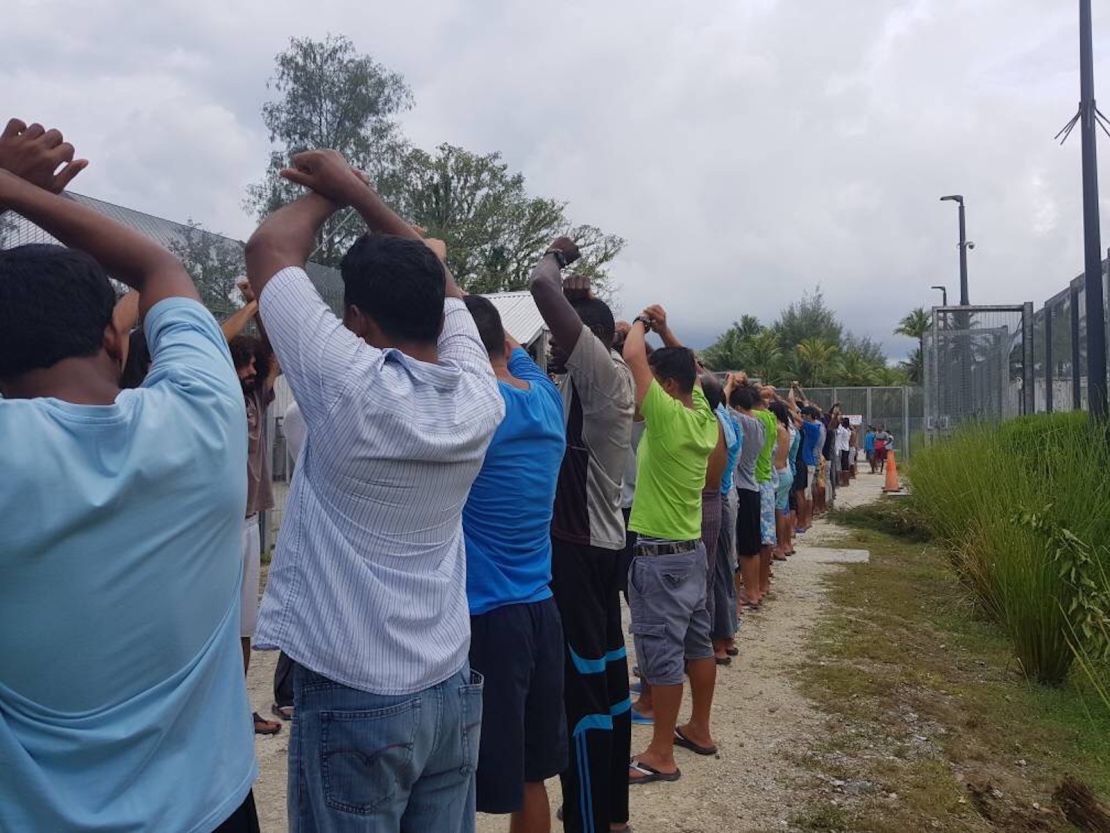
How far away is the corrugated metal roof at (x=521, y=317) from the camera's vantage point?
14.3m

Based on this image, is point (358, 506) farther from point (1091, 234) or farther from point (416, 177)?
point (416, 177)

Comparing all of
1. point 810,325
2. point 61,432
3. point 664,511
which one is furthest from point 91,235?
point 810,325

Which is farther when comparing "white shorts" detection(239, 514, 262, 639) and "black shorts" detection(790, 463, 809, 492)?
"black shorts" detection(790, 463, 809, 492)

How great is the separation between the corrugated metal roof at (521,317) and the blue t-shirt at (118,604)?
11905 millimetres

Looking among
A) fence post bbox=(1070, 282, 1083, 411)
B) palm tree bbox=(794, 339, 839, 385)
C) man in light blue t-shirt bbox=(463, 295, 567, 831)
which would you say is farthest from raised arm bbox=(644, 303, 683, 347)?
palm tree bbox=(794, 339, 839, 385)

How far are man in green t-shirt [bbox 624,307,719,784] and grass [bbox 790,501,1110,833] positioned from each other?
2.69 ft

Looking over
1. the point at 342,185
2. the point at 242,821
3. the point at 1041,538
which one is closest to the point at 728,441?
the point at 1041,538

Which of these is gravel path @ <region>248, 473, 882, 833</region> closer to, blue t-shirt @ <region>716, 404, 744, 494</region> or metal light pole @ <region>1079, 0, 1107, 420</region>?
blue t-shirt @ <region>716, 404, 744, 494</region>

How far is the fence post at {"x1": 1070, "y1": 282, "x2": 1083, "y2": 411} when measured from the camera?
10836 mm

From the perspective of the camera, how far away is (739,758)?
534 cm

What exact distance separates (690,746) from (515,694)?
2865 millimetres

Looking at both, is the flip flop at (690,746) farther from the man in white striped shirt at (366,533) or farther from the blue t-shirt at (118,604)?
the blue t-shirt at (118,604)

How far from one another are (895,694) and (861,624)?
7.42 feet

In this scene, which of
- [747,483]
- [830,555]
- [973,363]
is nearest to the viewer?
[747,483]
